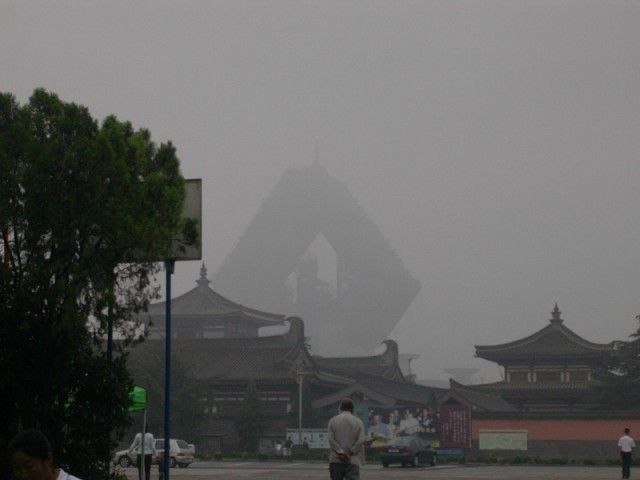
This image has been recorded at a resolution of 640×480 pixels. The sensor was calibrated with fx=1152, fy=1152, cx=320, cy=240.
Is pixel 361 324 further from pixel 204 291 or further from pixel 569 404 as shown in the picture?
pixel 569 404

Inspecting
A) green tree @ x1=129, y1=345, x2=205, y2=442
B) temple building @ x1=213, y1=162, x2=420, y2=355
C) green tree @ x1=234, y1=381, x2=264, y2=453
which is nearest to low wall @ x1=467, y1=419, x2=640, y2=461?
green tree @ x1=234, y1=381, x2=264, y2=453

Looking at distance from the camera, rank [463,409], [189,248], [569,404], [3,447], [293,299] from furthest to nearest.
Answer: [293,299] → [569,404] → [463,409] → [189,248] → [3,447]

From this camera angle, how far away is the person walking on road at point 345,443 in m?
11.3

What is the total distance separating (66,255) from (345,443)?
→ 3.36 m

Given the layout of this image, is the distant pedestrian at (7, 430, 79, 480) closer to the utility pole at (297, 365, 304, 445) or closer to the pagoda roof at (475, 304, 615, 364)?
the utility pole at (297, 365, 304, 445)

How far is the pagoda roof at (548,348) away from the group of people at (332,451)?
1080 inches

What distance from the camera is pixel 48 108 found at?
39.7 ft

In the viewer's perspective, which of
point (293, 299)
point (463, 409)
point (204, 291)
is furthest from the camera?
point (293, 299)

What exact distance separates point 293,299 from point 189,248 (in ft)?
408

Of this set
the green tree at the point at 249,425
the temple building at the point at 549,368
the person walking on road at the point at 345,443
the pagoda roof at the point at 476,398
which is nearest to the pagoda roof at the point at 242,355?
the green tree at the point at 249,425

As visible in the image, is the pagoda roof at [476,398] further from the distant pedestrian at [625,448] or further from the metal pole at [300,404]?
the distant pedestrian at [625,448]

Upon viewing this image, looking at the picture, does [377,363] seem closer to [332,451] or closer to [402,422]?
[402,422]

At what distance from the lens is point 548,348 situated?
2114 inches

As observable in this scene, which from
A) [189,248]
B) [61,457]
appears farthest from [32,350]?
[189,248]
